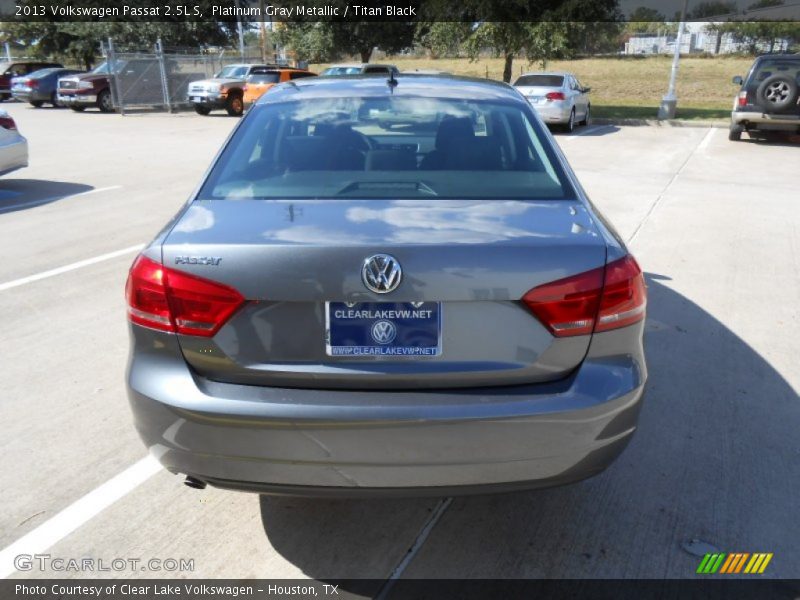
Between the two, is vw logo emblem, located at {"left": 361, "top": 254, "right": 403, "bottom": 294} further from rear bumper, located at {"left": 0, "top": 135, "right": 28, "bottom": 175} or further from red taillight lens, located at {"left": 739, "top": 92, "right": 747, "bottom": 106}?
red taillight lens, located at {"left": 739, "top": 92, "right": 747, "bottom": 106}

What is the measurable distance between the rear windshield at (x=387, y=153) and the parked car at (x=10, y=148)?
7.61 m

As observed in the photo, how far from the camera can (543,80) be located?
61.6 ft

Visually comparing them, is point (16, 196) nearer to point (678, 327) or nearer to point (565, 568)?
point (678, 327)

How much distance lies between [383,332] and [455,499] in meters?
1.18

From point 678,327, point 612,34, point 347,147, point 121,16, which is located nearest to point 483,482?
point 347,147

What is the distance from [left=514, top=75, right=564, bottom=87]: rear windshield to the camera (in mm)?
18531

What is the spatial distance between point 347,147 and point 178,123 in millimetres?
20430

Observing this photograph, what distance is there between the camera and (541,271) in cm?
222

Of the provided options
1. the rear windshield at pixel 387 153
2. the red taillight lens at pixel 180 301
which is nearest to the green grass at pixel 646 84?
the rear windshield at pixel 387 153

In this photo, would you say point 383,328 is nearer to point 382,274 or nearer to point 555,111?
point 382,274

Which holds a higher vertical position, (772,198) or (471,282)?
(471,282)

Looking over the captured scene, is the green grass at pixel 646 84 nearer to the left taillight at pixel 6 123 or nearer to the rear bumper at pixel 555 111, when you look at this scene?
the rear bumper at pixel 555 111

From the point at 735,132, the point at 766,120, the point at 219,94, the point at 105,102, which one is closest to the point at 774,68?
the point at 735,132

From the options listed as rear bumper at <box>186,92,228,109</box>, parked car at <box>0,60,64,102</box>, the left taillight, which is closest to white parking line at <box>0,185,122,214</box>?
the left taillight
